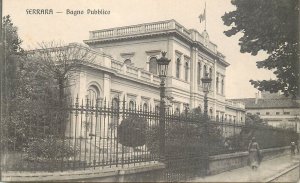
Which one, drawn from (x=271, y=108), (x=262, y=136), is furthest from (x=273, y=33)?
(x=271, y=108)

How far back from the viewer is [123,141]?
912 cm

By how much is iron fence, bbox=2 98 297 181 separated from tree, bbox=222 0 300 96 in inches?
106

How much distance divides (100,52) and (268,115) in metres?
43.0

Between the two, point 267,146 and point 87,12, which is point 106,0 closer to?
point 87,12

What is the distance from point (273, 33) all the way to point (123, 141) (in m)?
6.05

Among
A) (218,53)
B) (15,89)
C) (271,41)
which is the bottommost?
(15,89)

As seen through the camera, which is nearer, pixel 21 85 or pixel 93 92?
pixel 21 85

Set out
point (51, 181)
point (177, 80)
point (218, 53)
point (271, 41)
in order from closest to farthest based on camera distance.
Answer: point (51, 181), point (271, 41), point (177, 80), point (218, 53)

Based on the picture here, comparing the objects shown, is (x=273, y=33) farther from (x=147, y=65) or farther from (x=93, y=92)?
(x=147, y=65)

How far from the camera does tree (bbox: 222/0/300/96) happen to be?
1141 centimetres

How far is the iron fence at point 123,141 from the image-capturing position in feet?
26.6

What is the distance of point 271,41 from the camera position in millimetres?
12297

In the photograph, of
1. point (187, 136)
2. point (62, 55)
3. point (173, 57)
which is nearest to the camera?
point (187, 136)

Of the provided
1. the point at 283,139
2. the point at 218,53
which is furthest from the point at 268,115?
the point at 283,139
